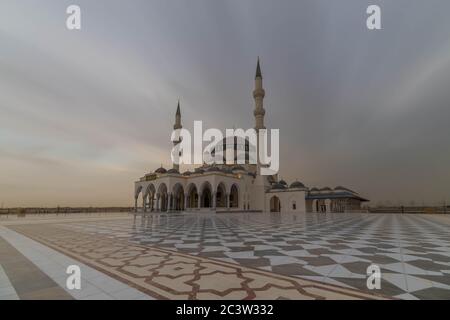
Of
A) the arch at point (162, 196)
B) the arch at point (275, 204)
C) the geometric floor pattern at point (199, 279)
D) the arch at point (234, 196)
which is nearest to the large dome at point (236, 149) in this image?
the arch at point (275, 204)

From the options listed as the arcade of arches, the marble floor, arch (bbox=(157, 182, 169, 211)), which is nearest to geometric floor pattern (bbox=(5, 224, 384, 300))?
the marble floor

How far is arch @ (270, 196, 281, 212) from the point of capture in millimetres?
38062

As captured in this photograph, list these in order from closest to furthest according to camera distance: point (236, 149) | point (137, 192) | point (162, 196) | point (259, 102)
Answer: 1. point (259, 102)
2. point (137, 192)
3. point (162, 196)
4. point (236, 149)

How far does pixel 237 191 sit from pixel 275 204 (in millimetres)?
8379

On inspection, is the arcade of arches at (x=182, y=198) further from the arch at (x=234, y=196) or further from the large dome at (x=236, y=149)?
the large dome at (x=236, y=149)

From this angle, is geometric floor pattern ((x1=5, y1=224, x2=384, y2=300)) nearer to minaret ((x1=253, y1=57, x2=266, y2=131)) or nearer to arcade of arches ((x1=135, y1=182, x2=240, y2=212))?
minaret ((x1=253, y1=57, x2=266, y2=131))

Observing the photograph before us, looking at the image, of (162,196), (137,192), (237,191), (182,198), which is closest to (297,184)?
(237,191)

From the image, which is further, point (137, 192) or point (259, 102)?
point (137, 192)

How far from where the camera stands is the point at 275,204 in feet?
127

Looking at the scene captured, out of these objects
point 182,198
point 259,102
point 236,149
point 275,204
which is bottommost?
point 275,204

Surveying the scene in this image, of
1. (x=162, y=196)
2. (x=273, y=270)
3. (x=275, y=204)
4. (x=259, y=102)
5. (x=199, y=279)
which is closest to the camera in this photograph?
(x=199, y=279)

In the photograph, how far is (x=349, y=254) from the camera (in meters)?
4.71

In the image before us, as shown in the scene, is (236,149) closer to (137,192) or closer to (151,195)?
(151,195)
